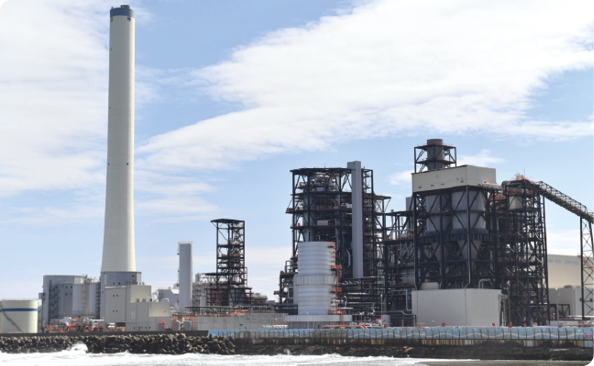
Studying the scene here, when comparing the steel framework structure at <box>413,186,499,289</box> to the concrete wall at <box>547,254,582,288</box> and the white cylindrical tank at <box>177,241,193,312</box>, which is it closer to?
the concrete wall at <box>547,254,582,288</box>

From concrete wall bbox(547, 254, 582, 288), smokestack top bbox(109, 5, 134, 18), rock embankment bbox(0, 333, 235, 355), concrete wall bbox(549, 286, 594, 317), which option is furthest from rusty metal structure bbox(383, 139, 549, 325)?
smokestack top bbox(109, 5, 134, 18)

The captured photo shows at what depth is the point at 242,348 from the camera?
7600 cm

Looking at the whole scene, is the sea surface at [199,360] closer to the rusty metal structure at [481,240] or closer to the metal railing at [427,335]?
the metal railing at [427,335]

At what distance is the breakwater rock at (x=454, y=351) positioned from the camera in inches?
2279

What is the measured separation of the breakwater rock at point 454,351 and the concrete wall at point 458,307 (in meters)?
14.2

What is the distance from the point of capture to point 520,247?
291 feet

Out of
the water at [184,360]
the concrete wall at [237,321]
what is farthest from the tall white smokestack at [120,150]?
the water at [184,360]

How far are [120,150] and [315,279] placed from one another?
128ft

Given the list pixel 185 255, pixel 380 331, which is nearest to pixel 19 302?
pixel 185 255

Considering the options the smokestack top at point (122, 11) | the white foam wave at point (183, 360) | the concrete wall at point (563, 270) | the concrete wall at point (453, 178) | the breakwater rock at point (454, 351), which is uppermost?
the smokestack top at point (122, 11)

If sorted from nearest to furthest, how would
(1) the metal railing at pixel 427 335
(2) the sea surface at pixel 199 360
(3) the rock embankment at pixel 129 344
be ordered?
1. (2) the sea surface at pixel 199 360
2. (1) the metal railing at pixel 427 335
3. (3) the rock embankment at pixel 129 344

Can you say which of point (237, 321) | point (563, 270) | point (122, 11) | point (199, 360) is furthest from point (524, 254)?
point (122, 11)

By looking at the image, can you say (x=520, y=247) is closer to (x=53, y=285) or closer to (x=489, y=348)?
(x=489, y=348)

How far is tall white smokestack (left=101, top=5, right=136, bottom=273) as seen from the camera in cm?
10319
